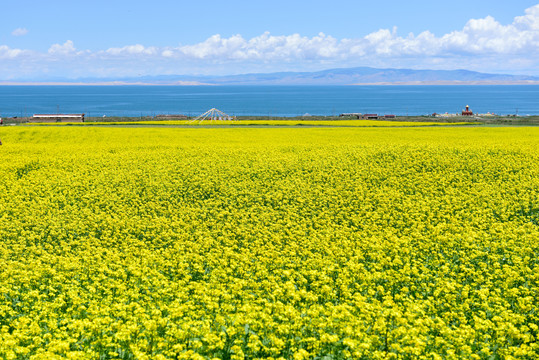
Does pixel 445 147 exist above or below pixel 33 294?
above

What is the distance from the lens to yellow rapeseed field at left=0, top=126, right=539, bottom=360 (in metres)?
11.7

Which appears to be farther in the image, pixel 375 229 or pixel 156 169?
→ pixel 156 169

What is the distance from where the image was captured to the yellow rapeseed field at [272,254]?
1170 centimetres

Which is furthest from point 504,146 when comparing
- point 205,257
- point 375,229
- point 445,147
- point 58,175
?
point 58,175

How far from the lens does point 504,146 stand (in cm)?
4341

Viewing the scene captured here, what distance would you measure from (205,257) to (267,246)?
2.72 metres

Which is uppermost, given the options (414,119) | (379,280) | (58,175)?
(414,119)

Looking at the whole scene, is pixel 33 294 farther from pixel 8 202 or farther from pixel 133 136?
pixel 133 136

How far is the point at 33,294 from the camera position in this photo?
14195 millimetres

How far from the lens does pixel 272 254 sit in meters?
18.4

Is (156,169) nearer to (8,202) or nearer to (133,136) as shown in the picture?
(8,202)

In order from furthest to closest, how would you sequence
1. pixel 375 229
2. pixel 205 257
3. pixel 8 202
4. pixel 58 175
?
1. pixel 58 175
2. pixel 8 202
3. pixel 375 229
4. pixel 205 257

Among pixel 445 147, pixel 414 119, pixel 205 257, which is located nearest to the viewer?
pixel 205 257

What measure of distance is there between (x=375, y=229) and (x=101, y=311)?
555 inches
